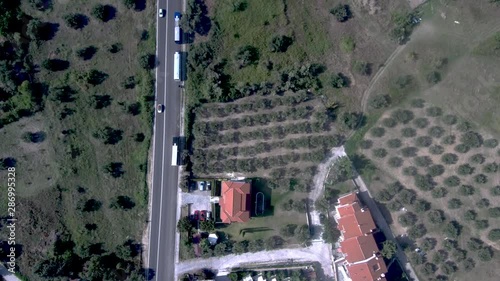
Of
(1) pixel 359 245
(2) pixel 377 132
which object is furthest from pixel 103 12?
(1) pixel 359 245

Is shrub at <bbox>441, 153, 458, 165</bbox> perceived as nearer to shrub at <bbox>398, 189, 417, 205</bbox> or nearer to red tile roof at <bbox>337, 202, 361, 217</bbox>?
shrub at <bbox>398, 189, 417, 205</bbox>

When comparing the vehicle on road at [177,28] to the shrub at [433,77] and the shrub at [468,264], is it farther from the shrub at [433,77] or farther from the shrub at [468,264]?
the shrub at [468,264]

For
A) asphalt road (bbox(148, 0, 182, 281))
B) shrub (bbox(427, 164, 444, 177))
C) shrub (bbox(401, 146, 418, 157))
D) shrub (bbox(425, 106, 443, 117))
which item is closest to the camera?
asphalt road (bbox(148, 0, 182, 281))

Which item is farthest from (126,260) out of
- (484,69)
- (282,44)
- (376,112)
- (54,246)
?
(484,69)

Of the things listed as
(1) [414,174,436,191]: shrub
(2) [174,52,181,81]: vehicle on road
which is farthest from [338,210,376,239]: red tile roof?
(2) [174,52,181,81]: vehicle on road

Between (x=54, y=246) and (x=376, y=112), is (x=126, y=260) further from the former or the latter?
(x=376, y=112)

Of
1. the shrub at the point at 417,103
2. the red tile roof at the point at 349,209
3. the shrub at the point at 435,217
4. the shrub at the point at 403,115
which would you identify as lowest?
the shrub at the point at 435,217

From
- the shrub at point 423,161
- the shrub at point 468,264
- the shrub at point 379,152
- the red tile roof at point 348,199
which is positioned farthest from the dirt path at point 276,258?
the shrub at point 468,264
